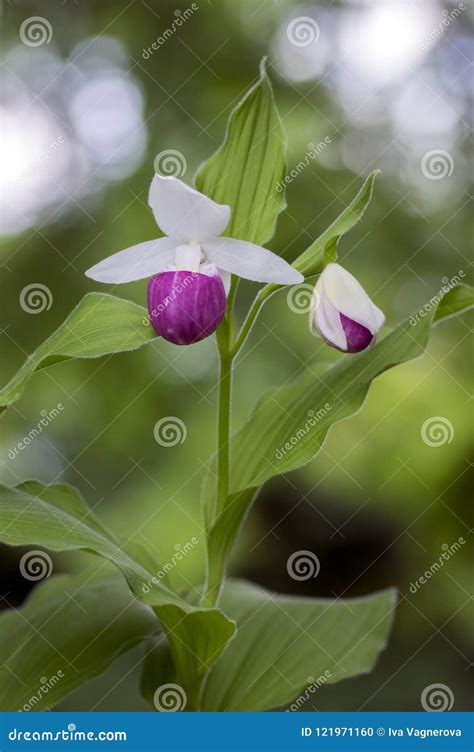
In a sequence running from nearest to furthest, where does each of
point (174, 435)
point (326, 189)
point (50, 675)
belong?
point (50, 675) → point (174, 435) → point (326, 189)

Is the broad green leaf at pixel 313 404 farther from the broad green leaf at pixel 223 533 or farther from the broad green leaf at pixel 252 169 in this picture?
the broad green leaf at pixel 252 169

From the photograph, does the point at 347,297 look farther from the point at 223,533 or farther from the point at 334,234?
the point at 223,533

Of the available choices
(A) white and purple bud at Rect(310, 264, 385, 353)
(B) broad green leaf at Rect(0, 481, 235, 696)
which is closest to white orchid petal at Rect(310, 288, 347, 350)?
(A) white and purple bud at Rect(310, 264, 385, 353)

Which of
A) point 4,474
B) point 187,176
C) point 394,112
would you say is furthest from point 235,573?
point 394,112

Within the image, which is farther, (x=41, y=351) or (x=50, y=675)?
(x=50, y=675)
